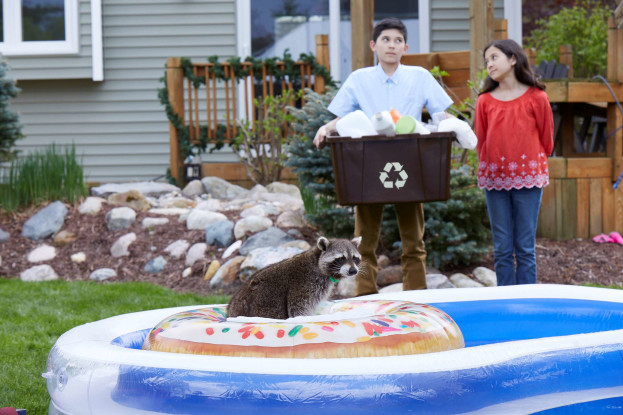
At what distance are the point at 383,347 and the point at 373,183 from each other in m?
1.73

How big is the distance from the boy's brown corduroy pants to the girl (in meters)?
0.47

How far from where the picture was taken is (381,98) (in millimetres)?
5066

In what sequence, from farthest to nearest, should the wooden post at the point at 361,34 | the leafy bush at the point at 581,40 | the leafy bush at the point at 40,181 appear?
the leafy bush at the point at 581,40 → the leafy bush at the point at 40,181 → the wooden post at the point at 361,34

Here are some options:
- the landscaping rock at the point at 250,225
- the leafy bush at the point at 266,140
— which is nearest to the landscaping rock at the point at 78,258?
the landscaping rock at the point at 250,225

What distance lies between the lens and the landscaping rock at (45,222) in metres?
7.61

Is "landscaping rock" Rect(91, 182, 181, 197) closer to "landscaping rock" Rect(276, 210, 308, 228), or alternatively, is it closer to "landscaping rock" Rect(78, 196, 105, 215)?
"landscaping rock" Rect(78, 196, 105, 215)

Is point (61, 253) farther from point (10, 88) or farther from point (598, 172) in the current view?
point (598, 172)

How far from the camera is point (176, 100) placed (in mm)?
9664

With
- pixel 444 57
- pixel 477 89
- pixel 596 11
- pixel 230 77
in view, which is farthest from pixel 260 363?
pixel 596 11

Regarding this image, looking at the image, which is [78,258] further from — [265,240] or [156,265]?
[265,240]

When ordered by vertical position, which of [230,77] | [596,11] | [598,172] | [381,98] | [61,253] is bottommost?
[61,253]

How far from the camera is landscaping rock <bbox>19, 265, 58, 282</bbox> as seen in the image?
22.9 ft

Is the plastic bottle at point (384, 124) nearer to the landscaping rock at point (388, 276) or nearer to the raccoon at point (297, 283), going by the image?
the raccoon at point (297, 283)

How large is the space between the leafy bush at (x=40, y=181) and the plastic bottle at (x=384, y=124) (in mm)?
4418
